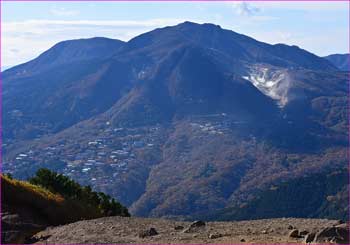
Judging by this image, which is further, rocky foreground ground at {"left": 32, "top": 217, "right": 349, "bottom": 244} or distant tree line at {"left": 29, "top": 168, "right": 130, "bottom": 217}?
distant tree line at {"left": 29, "top": 168, "right": 130, "bottom": 217}

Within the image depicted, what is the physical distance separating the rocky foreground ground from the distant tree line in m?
8.44

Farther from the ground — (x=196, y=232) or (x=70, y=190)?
(x=196, y=232)

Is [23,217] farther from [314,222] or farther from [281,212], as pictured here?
[281,212]

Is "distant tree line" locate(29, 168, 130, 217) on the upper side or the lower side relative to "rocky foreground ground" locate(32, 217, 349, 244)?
lower

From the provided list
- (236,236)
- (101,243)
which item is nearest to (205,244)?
(236,236)

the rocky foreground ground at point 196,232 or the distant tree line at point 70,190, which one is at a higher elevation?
the rocky foreground ground at point 196,232

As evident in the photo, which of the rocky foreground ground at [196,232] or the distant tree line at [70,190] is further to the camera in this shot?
the distant tree line at [70,190]

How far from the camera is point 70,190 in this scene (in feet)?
128

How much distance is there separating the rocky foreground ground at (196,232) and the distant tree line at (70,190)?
844 centimetres

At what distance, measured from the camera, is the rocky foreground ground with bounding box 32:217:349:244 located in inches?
800

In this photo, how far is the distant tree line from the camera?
121ft

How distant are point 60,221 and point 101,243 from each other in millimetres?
8709

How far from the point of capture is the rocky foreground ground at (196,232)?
66.7 feet

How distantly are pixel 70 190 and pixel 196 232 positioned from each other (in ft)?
55.0
